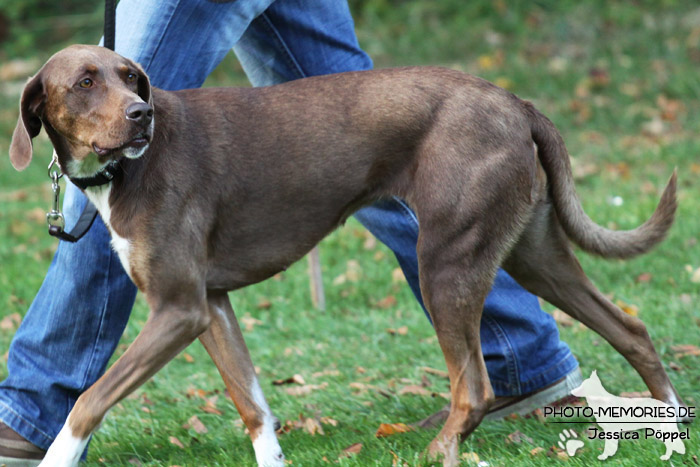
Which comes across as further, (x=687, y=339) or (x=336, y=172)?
(x=687, y=339)

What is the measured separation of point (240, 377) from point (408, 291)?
8.46ft

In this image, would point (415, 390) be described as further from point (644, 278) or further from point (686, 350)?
point (644, 278)

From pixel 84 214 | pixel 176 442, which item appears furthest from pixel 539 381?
pixel 84 214

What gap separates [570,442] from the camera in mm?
3604

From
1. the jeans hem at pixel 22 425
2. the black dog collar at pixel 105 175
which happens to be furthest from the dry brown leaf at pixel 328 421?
the black dog collar at pixel 105 175

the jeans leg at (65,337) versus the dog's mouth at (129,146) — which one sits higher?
the dog's mouth at (129,146)

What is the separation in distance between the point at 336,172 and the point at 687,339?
7.46 feet

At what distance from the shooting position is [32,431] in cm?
391

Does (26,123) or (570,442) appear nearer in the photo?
(26,123)

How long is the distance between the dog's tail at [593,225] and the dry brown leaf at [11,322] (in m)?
3.71

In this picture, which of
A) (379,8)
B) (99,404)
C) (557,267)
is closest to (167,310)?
(99,404)

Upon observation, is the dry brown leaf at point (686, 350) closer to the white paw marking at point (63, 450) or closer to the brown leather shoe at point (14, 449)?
the white paw marking at point (63, 450)

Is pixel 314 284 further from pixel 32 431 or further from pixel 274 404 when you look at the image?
pixel 32 431

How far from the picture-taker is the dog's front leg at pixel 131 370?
10.9 ft
